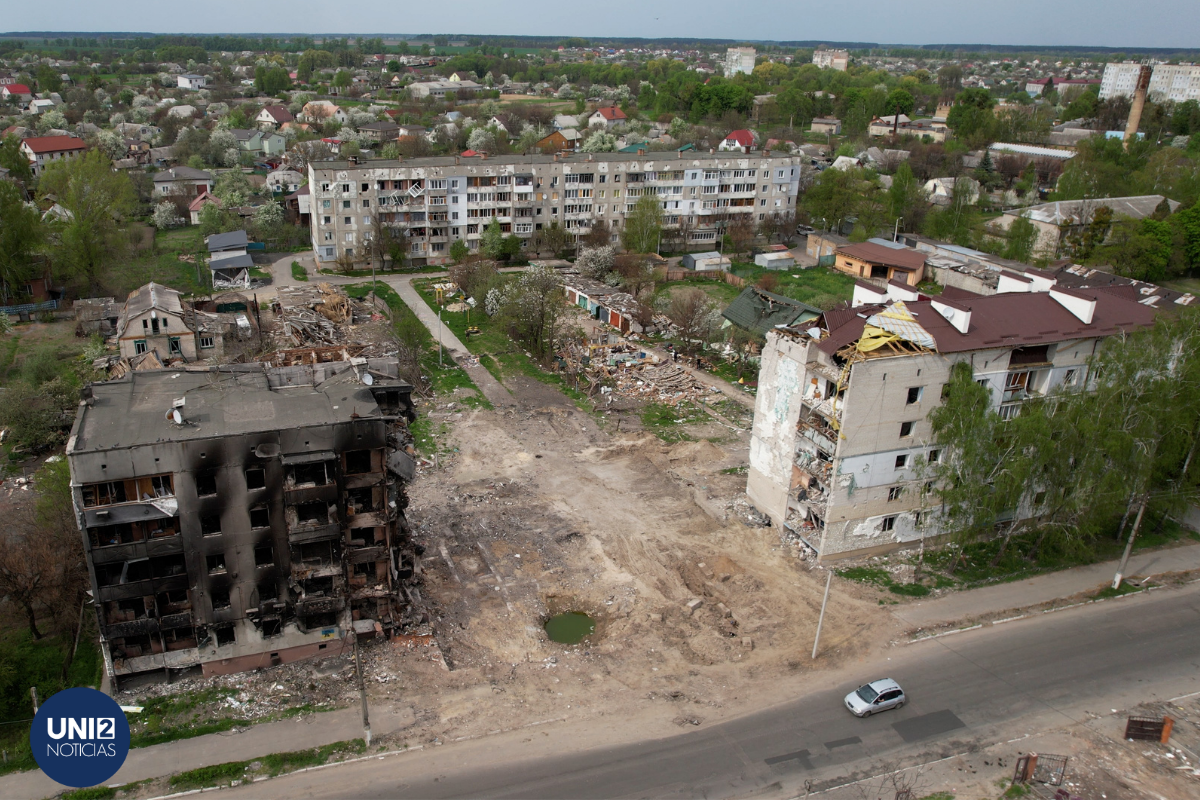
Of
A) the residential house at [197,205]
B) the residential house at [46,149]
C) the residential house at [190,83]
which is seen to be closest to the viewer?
the residential house at [197,205]

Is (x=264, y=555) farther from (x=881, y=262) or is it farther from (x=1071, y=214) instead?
(x=1071, y=214)

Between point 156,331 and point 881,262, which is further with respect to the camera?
point 881,262

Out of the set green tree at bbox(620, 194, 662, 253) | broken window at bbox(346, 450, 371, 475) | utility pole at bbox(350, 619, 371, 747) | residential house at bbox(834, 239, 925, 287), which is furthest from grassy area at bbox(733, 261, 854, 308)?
utility pole at bbox(350, 619, 371, 747)

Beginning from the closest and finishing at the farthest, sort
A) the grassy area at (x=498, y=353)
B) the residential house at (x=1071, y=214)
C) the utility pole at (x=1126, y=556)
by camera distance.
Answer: the utility pole at (x=1126, y=556) → the grassy area at (x=498, y=353) → the residential house at (x=1071, y=214)

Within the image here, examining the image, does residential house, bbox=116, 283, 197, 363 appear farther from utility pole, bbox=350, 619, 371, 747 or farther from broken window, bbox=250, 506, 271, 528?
utility pole, bbox=350, 619, 371, 747

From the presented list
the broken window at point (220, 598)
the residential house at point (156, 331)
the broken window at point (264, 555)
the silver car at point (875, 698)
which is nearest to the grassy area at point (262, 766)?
the broken window at point (220, 598)

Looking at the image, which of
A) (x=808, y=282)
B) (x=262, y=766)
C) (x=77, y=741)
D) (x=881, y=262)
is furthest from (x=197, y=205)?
(x=262, y=766)

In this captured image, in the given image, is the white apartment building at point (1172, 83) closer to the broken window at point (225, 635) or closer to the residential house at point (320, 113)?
the residential house at point (320, 113)
